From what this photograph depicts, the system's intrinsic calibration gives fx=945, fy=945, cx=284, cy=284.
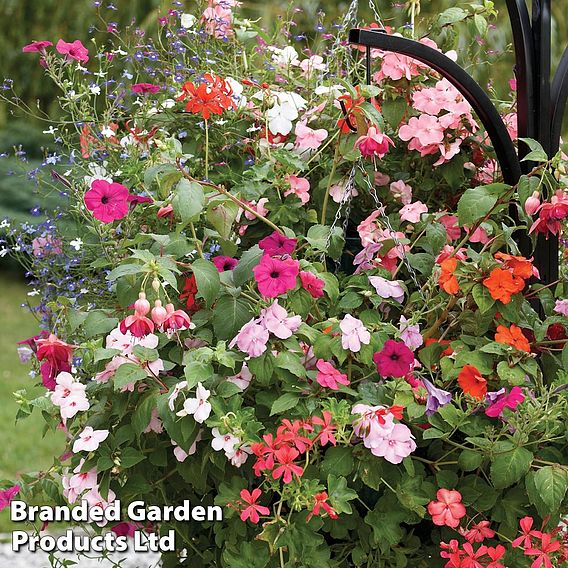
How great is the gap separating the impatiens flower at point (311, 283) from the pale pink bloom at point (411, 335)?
0.43ft

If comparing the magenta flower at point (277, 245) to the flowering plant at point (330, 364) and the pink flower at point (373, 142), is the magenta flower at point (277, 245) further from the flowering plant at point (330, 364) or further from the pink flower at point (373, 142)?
the pink flower at point (373, 142)

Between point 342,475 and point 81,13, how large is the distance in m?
6.88

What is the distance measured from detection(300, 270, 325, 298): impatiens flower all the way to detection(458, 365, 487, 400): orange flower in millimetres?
227

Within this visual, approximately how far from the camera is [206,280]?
127 centimetres

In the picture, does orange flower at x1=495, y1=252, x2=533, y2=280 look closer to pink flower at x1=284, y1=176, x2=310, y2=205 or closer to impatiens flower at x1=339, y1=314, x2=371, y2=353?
impatiens flower at x1=339, y1=314, x2=371, y2=353

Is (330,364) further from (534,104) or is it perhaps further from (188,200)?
(534,104)

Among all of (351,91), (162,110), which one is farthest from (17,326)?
(351,91)

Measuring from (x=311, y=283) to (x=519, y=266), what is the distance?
0.95ft

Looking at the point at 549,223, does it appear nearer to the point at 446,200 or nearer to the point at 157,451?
the point at 446,200

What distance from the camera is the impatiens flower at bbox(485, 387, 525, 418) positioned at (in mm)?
1228

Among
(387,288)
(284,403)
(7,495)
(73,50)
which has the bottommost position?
(7,495)

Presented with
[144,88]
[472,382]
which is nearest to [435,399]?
[472,382]

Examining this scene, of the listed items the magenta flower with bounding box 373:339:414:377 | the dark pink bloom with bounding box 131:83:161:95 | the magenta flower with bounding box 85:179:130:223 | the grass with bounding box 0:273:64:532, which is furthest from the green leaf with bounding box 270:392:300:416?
the grass with bounding box 0:273:64:532

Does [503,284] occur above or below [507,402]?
above
